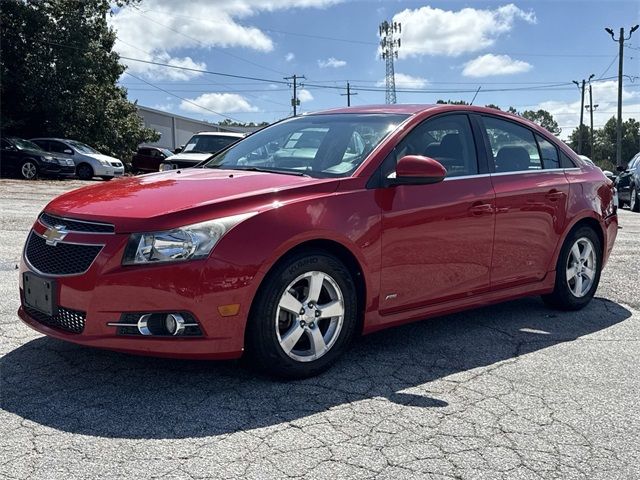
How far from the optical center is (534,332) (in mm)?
4875

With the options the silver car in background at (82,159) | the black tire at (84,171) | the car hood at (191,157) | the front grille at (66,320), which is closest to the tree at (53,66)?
the silver car in background at (82,159)

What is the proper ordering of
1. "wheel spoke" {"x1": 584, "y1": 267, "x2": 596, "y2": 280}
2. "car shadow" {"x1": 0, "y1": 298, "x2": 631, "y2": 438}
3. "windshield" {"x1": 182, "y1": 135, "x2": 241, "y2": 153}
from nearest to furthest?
"car shadow" {"x1": 0, "y1": 298, "x2": 631, "y2": 438} → "wheel spoke" {"x1": 584, "y1": 267, "x2": 596, "y2": 280} → "windshield" {"x1": 182, "y1": 135, "x2": 241, "y2": 153}

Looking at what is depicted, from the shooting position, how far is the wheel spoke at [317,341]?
12.1 ft

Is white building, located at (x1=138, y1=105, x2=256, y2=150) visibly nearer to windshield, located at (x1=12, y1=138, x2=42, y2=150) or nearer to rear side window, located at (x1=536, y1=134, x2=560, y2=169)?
windshield, located at (x1=12, y1=138, x2=42, y2=150)

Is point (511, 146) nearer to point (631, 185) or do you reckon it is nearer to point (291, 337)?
point (291, 337)

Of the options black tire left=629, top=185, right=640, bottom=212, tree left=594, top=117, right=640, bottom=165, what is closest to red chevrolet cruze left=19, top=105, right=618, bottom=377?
black tire left=629, top=185, right=640, bottom=212

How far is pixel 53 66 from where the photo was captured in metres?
28.2

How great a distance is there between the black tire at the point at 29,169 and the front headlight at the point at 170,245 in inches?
816

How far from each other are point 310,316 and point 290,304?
16 centimetres

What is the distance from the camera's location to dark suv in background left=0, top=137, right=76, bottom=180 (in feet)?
72.2

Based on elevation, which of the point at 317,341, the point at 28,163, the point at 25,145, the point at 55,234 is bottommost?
the point at 317,341

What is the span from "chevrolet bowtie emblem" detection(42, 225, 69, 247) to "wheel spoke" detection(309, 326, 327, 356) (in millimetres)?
1440

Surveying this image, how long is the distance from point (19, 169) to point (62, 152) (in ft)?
6.10

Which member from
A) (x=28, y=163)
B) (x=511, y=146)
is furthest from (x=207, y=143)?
(x=511, y=146)
